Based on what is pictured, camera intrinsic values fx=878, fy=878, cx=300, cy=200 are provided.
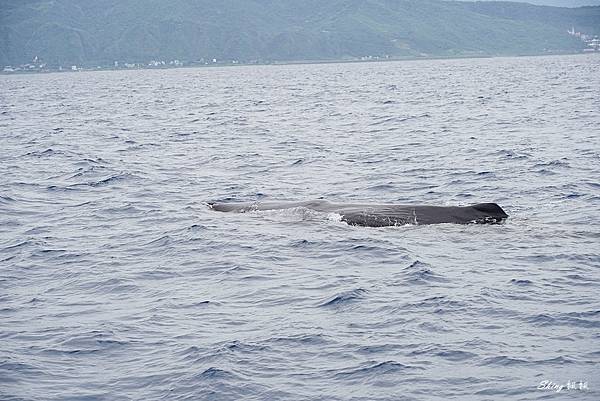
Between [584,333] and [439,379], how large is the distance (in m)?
2.77

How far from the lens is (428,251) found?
17859 millimetres

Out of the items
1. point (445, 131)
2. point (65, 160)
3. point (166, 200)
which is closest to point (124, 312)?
point (166, 200)

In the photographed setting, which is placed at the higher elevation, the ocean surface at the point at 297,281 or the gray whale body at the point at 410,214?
the gray whale body at the point at 410,214

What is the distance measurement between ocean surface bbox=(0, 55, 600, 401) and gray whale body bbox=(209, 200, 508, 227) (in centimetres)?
38

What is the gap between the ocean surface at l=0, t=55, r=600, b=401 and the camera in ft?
37.2

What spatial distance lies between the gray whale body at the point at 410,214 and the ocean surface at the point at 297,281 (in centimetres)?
38

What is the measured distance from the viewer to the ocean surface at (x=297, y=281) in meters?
11.3

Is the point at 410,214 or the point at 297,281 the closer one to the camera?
the point at 297,281

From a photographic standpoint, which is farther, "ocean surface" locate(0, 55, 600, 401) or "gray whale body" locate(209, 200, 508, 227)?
"gray whale body" locate(209, 200, 508, 227)

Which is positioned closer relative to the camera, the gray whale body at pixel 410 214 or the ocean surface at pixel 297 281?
the ocean surface at pixel 297 281

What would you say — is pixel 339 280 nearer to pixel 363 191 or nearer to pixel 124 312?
pixel 124 312

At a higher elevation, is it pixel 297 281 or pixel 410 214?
pixel 410 214

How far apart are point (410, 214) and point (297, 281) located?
5.58m

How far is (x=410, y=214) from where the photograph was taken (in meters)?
20.8
